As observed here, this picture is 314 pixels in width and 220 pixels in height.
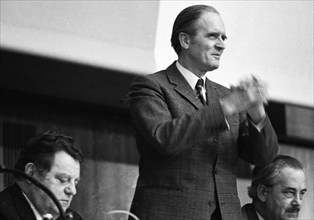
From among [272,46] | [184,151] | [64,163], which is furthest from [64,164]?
[272,46]

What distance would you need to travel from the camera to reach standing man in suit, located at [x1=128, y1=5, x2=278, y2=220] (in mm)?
3066

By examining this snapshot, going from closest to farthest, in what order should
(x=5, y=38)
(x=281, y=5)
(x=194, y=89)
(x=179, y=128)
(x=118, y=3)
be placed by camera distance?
(x=179, y=128) < (x=194, y=89) < (x=5, y=38) < (x=118, y=3) < (x=281, y=5)

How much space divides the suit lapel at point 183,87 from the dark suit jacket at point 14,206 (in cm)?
58

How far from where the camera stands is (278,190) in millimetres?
3807

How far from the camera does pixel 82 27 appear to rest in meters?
5.09

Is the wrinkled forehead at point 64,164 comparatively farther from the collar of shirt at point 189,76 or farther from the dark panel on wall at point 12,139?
the dark panel on wall at point 12,139

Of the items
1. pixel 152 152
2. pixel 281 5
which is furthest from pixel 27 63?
pixel 152 152

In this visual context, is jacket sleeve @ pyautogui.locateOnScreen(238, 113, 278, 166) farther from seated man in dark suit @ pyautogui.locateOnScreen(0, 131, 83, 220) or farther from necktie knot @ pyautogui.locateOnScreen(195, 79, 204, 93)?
seated man in dark suit @ pyautogui.locateOnScreen(0, 131, 83, 220)

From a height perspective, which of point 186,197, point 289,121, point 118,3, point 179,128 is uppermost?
point 118,3

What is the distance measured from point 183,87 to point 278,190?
752mm

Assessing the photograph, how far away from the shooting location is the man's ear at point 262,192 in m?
3.80

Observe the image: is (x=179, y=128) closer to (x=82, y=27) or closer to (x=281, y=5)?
(x=82, y=27)

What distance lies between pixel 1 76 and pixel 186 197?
213cm

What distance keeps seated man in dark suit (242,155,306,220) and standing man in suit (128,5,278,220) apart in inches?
20.3
